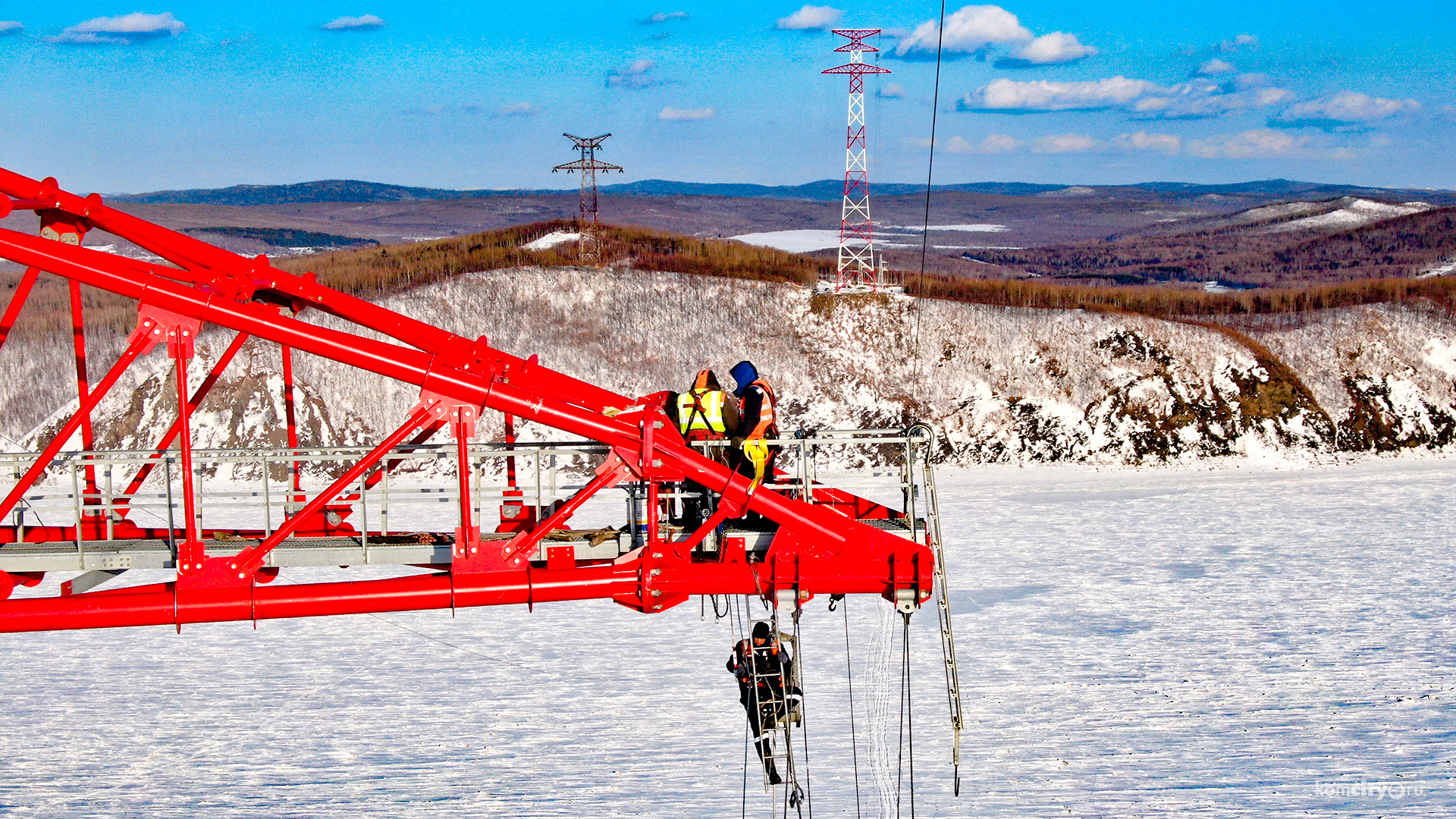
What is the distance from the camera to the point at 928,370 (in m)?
37.7

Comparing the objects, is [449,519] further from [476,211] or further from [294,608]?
[476,211]

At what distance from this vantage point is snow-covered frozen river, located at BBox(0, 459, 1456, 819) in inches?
533

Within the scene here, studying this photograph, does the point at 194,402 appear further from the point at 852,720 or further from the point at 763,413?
the point at 852,720

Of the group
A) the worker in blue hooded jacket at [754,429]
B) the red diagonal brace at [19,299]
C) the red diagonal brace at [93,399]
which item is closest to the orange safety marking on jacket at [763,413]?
the worker in blue hooded jacket at [754,429]

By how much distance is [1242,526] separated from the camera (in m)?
25.7

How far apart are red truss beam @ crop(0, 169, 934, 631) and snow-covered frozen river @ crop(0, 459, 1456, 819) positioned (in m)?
4.15

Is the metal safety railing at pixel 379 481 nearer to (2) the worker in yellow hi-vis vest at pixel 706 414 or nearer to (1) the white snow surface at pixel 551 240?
(2) the worker in yellow hi-vis vest at pixel 706 414

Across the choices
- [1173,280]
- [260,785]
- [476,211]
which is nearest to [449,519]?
[260,785]

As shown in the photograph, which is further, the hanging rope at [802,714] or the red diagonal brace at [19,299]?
the hanging rope at [802,714]

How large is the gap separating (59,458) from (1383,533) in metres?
24.9

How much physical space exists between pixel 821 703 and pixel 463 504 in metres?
7.93

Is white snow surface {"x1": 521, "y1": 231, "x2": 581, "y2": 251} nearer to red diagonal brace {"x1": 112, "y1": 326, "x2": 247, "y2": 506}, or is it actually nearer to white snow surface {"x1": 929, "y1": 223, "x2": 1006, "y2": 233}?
red diagonal brace {"x1": 112, "y1": 326, "x2": 247, "y2": 506}

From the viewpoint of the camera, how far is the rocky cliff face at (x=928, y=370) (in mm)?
34562

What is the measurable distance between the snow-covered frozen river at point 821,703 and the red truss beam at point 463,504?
4.15m
